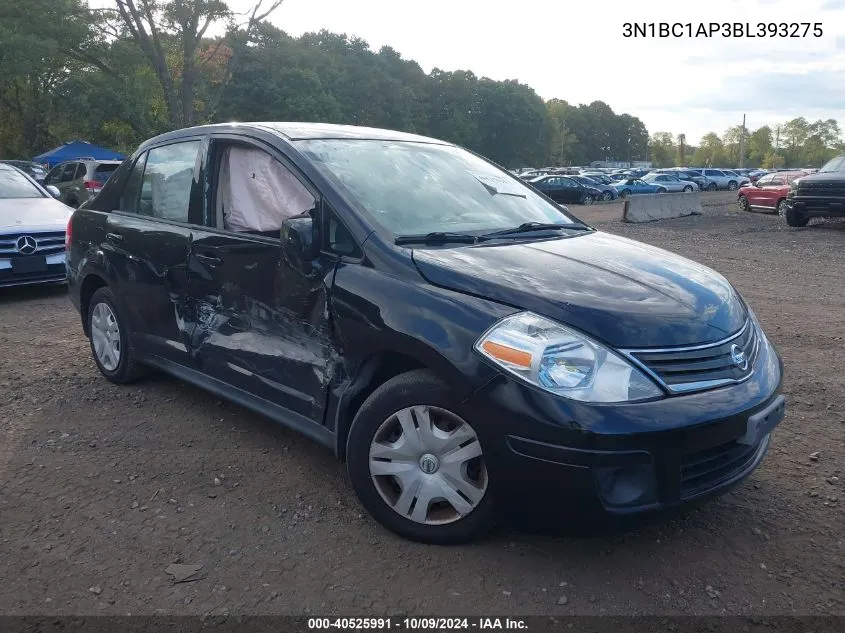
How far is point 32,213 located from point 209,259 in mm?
5887

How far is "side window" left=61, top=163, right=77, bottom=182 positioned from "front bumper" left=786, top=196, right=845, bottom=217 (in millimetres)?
17034

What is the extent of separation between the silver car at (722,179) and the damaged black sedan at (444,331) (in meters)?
48.5

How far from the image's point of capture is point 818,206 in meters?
16.3

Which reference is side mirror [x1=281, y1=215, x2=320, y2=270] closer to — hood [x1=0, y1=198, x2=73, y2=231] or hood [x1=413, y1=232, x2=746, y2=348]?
hood [x1=413, y1=232, x2=746, y2=348]

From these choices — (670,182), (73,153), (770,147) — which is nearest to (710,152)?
(770,147)

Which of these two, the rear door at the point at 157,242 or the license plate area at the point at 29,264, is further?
the license plate area at the point at 29,264

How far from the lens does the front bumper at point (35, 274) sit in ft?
26.0

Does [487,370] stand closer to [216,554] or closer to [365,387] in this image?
[365,387]

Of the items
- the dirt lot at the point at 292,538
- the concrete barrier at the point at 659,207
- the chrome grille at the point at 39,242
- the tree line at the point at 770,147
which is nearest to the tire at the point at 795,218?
the concrete barrier at the point at 659,207

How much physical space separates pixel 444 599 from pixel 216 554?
96cm

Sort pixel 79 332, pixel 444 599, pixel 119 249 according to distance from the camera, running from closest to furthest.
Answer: pixel 444 599
pixel 119 249
pixel 79 332

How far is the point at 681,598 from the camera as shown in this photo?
2.68 metres

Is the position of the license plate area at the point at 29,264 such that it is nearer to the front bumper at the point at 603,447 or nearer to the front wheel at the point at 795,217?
the front bumper at the point at 603,447

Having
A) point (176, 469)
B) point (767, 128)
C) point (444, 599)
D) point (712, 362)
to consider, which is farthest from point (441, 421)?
point (767, 128)
